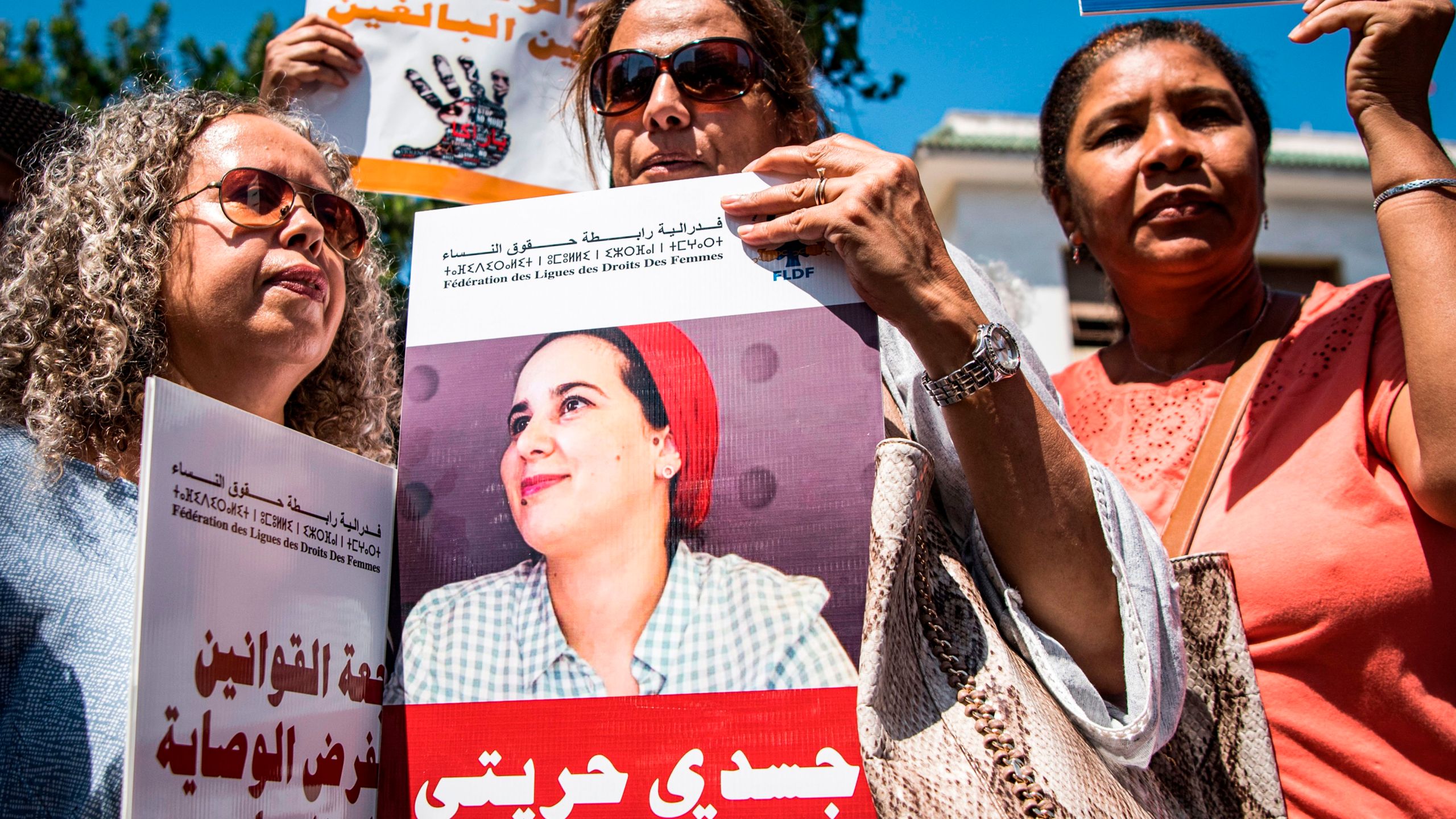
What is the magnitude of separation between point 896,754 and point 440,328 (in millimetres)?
907

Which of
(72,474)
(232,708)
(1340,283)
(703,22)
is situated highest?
(1340,283)

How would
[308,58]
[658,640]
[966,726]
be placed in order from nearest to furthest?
[966,726], [658,640], [308,58]

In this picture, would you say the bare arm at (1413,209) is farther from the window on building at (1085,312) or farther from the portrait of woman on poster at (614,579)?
the window on building at (1085,312)

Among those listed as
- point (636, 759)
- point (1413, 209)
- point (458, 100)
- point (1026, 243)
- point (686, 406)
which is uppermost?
point (1026, 243)

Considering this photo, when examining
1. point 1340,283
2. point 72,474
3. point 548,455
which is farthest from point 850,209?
point 1340,283

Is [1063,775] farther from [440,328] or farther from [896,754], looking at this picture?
[440,328]

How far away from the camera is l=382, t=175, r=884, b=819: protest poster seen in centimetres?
142

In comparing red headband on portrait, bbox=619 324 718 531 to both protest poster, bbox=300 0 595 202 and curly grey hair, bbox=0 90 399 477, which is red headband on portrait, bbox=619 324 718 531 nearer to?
curly grey hair, bbox=0 90 399 477

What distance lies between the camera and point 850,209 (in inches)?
60.5

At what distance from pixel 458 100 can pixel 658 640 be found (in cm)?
193

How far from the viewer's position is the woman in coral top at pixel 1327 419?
1740 millimetres

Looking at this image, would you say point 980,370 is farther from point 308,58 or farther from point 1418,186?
point 308,58

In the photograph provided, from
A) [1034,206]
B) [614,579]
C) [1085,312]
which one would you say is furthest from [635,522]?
[1034,206]

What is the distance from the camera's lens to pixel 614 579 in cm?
151
